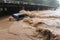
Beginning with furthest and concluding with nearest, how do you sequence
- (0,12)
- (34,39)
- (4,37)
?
(0,12)
(4,37)
(34,39)

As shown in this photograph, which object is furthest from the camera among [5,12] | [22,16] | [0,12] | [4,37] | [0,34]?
[5,12]

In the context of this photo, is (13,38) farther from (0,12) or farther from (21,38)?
(0,12)

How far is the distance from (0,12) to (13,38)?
5.16 m

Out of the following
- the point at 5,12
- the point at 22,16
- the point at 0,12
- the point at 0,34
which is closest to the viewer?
the point at 0,34

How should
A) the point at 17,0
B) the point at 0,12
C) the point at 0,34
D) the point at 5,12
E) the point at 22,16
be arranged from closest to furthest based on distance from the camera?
the point at 0,34
the point at 22,16
the point at 0,12
the point at 5,12
the point at 17,0

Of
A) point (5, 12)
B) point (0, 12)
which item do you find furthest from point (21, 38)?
point (5, 12)

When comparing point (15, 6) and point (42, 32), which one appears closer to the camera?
point (42, 32)

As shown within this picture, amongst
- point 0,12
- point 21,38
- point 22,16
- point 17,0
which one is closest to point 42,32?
point 21,38

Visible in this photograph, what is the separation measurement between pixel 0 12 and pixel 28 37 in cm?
528

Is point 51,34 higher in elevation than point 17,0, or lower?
lower

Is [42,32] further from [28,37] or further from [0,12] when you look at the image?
[0,12]

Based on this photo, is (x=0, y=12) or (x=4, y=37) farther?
(x=0, y=12)

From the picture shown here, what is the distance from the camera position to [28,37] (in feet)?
14.1

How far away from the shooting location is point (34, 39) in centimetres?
411
